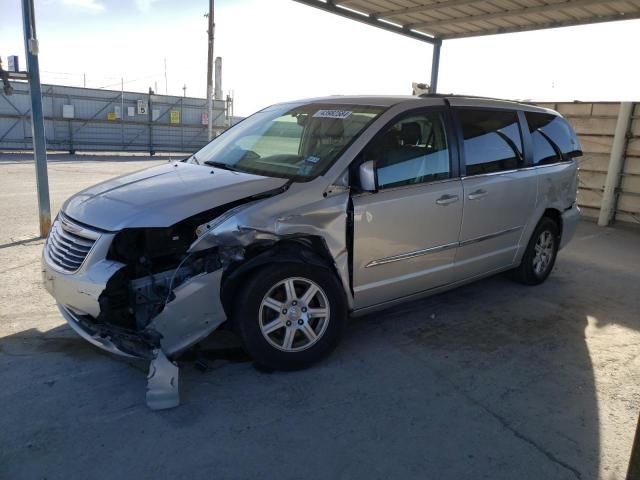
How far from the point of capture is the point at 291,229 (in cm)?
338

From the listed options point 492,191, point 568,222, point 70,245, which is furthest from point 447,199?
point 70,245

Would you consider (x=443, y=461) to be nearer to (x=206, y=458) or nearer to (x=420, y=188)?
(x=206, y=458)

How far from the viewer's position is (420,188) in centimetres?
400

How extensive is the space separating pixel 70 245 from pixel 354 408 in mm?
2064

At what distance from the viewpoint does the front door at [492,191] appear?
4383 millimetres

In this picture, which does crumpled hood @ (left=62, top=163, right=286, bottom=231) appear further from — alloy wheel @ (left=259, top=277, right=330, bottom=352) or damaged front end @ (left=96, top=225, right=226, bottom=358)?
alloy wheel @ (left=259, top=277, right=330, bottom=352)

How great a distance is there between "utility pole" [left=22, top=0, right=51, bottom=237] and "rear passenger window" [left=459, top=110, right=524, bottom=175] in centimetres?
498

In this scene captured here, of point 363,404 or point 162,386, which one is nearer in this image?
point 162,386

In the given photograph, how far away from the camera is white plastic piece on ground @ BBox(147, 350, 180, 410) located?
3061 millimetres

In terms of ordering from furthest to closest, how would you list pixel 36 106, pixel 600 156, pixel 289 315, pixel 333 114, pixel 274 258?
pixel 600 156
pixel 36 106
pixel 333 114
pixel 289 315
pixel 274 258

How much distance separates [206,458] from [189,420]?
14.5 inches

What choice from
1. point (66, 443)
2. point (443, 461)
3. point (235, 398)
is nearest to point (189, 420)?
point (235, 398)

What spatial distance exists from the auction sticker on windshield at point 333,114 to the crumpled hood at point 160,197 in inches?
35.3

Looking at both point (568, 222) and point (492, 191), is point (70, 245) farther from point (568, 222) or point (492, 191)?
point (568, 222)
